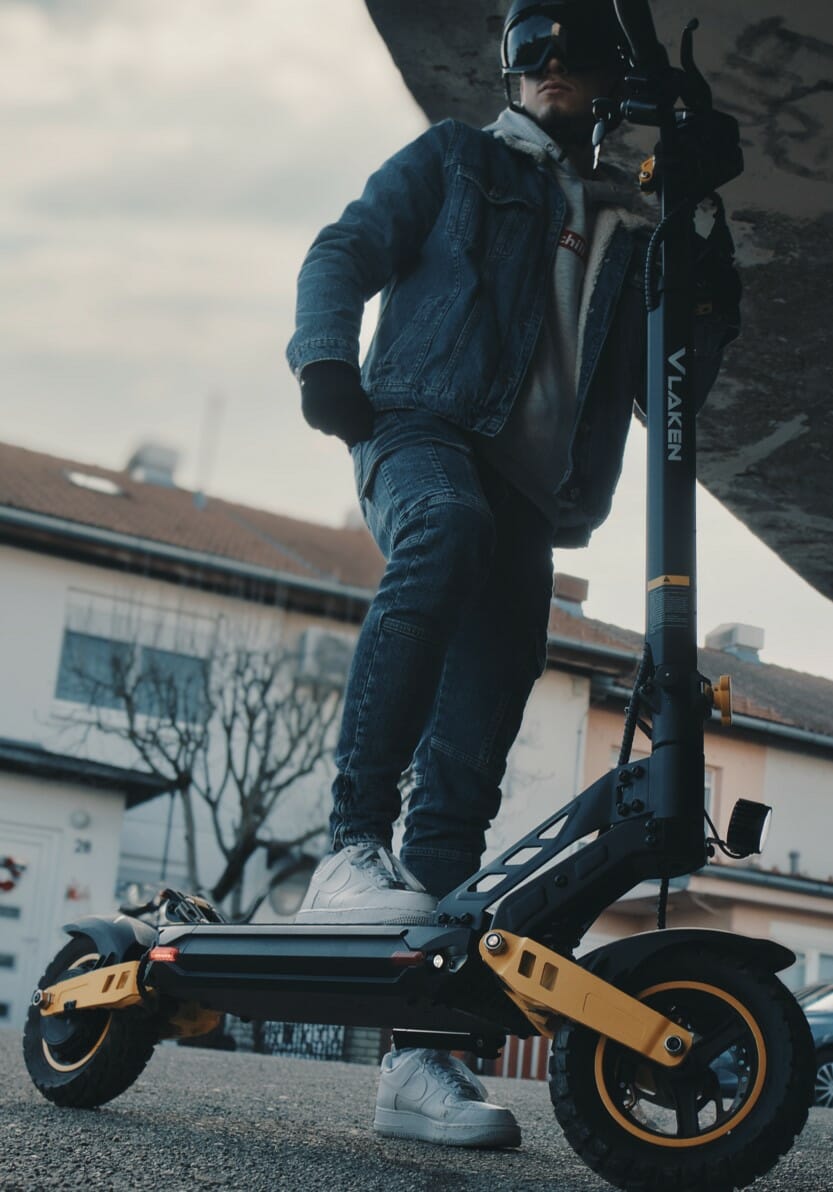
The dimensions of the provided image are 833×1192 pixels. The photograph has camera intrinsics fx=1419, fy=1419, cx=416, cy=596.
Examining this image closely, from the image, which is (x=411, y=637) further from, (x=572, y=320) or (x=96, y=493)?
(x=96, y=493)

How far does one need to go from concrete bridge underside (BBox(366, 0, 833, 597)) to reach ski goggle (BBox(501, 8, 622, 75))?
0.65 metres

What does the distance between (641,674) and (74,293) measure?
14482 millimetres

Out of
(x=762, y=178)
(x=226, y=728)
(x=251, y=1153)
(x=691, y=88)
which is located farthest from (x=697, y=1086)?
(x=226, y=728)

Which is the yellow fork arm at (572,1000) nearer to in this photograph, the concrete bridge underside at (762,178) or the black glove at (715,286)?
the black glove at (715,286)

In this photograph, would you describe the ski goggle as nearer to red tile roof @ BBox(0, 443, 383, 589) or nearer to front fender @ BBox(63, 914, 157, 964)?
front fender @ BBox(63, 914, 157, 964)

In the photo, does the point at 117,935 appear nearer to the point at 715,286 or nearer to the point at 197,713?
the point at 715,286

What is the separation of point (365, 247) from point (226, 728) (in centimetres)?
1878

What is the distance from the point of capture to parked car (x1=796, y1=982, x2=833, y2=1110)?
10.8 meters

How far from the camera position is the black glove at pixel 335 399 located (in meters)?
2.47

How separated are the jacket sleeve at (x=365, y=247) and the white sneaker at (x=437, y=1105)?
129 centimetres

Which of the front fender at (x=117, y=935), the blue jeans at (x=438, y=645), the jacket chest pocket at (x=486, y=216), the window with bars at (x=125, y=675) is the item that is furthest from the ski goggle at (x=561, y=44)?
the window with bars at (x=125, y=675)

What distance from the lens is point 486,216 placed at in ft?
9.43

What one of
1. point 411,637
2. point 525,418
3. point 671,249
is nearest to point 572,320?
point 525,418

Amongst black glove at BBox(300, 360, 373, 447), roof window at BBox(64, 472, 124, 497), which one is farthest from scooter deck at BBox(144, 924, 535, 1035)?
roof window at BBox(64, 472, 124, 497)
